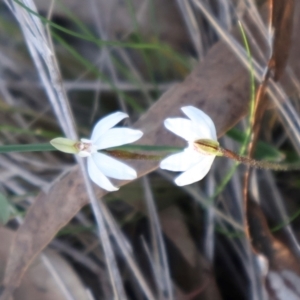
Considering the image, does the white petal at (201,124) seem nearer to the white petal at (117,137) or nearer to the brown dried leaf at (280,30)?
the white petal at (117,137)

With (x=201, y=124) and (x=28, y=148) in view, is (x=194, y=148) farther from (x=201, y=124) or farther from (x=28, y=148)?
(x=28, y=148)

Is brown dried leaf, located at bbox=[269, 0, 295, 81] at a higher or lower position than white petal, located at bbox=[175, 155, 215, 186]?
higher

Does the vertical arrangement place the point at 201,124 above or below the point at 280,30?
below

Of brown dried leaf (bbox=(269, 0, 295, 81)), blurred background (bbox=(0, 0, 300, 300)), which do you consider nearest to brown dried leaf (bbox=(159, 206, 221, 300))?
blurred background (bbox=(0, 0, 300, 300))

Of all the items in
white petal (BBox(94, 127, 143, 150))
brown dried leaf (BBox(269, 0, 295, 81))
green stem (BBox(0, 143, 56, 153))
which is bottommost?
white petal (BBox(94, 127, 143, 150))

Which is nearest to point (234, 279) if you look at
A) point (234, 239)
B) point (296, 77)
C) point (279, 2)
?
point (234, 239)

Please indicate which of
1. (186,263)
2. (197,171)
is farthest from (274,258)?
(197,171)

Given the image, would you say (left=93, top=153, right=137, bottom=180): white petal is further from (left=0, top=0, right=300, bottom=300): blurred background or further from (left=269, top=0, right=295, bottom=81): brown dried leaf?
(left=269, top=0, right=295, bottom=81): brown dried leaf
